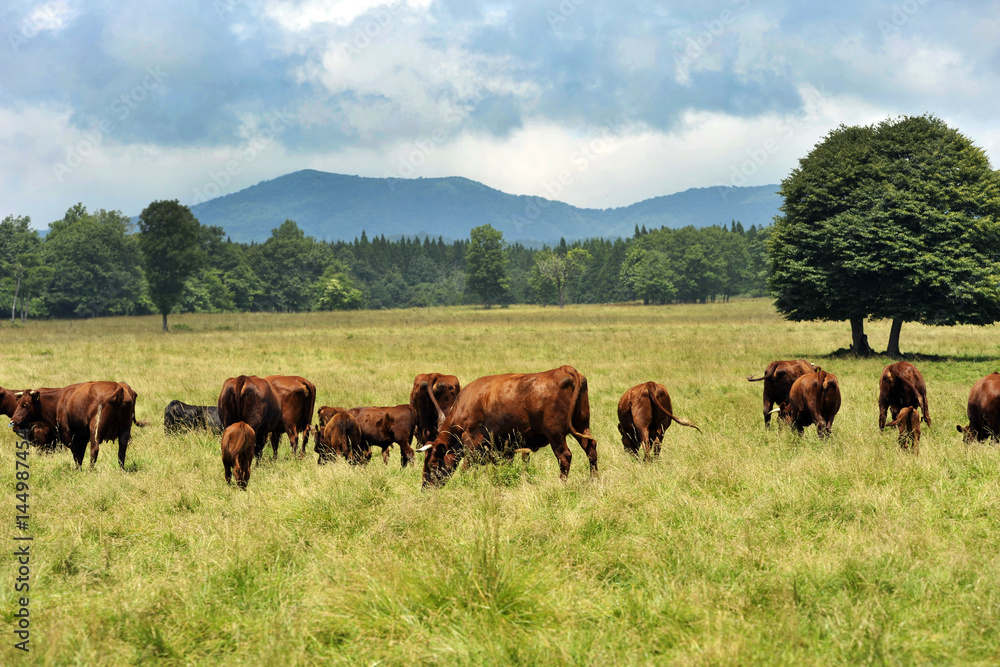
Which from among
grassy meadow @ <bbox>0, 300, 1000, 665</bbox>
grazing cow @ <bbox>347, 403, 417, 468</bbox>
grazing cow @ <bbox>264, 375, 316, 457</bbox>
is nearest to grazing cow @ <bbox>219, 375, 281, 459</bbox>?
grassy meadow @ <bbox>0, 300, 1000, 665</bbox>

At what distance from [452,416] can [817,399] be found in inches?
227

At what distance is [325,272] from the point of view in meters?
106

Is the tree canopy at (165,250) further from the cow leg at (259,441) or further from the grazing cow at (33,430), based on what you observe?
the cow leg at (259,441)

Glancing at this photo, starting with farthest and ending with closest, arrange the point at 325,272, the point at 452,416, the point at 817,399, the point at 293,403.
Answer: the point at 325,272 → the point at 293,403 → the point at 817,399 → the point at 452,416

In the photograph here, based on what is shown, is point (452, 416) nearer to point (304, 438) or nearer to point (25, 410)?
point (304, 438)

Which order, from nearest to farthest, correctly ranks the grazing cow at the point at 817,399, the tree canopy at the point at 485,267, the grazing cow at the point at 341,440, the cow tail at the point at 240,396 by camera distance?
the cow tail at the point at 240,396 → the grazing cow at the point at 817,399 → the grazing cow at the point at 341,440 → the tree canopy at the point at 485,267

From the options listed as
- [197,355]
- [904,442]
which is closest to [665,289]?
[197,355]

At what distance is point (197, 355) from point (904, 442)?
26.0m

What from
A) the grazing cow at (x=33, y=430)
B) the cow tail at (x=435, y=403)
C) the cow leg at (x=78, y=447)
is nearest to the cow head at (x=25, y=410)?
the grazing cow at (x=33, y=430)

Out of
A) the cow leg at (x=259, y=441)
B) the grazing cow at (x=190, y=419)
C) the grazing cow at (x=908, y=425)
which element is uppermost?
the grazing cow at (x=908, y=425)

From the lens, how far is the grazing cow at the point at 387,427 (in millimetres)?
10430

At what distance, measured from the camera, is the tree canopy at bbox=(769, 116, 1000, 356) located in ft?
77.6

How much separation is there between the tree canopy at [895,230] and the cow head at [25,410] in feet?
82.6

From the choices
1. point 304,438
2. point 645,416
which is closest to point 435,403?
point 304,438
